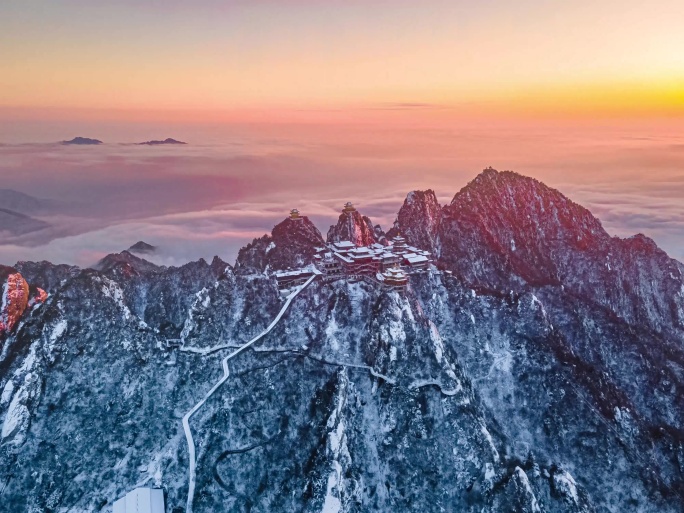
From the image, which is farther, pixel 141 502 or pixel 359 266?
pixel 359 266

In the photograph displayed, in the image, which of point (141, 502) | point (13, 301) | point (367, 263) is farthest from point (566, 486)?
point (13, 301)

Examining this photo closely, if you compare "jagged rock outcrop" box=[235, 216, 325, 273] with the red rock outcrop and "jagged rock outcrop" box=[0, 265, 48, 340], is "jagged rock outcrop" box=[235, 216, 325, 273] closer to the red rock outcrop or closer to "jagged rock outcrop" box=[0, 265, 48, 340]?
"jagged rock outcrop" box=[0, 265, 48, 340]

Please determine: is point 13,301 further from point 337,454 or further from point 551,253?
point 551,253

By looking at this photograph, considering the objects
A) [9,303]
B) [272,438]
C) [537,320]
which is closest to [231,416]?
[272,438]

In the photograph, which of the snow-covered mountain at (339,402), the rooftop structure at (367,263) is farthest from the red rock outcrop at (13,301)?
the rooftop structure at (367,263)

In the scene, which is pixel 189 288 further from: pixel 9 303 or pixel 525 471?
pixel 525 471

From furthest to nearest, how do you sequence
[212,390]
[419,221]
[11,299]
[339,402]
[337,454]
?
1. [419,221]
2. [11,299]
3. [212,390]
4. [339,402]
5. [337,454]

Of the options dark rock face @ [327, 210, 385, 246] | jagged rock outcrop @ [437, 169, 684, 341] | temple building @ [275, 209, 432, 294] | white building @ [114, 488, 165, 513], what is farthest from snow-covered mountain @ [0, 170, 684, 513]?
jagged rock outcrop @ [437, 169, 684, 341]
